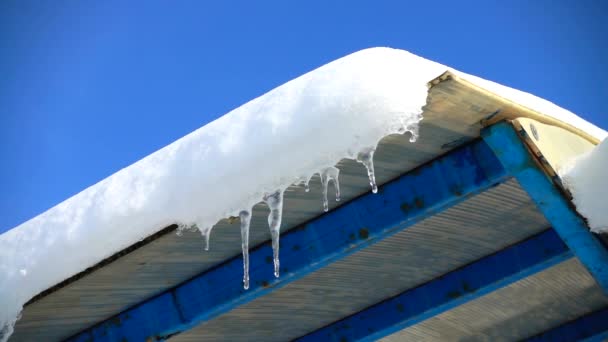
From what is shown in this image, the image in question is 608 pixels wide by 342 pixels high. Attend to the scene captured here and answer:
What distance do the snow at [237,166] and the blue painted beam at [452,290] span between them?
A: 1.16 m

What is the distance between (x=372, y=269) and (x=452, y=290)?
639mm

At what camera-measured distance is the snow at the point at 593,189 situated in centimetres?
283

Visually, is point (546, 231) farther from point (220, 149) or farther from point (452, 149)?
point (220, 149)

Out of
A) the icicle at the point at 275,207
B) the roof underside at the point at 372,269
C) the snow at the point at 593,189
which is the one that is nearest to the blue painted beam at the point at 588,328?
the roof underside at the point at 372,269

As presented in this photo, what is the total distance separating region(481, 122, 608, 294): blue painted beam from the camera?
2721mm

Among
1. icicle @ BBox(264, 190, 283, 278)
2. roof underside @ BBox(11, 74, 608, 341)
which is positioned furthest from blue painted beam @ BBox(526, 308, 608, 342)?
icicle @ BBox(264, 190, 283, 278)

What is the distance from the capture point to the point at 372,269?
4.21 metres

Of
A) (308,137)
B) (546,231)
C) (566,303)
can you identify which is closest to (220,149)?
(308,137)

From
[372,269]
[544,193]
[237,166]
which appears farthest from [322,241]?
[544,193]

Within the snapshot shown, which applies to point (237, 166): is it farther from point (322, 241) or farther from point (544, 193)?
point (544, 193)

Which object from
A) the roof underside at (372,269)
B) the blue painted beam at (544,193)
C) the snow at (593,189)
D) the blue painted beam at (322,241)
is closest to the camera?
the blue painted beam at (544,193)

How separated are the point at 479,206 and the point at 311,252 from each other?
41.2 inches

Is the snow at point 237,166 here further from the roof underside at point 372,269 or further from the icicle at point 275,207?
the roof underside at point 372,269

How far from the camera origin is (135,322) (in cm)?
397
